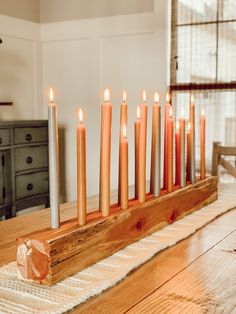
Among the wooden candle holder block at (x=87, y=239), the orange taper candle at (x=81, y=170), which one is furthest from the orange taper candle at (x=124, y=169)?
the orange taper candle at (x=81, y=170)

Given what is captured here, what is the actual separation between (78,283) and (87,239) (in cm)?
9

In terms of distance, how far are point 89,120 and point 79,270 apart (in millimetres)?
2969

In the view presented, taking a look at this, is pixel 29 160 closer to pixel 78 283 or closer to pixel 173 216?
pixel 173 216

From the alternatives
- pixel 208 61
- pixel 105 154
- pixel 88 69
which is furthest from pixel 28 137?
pixel 105 154

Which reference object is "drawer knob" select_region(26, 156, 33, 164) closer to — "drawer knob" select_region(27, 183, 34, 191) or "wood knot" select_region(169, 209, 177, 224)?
"drawer knob" select_region(27, 183, 34, 191)

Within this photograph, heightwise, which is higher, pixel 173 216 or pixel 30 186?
pixel 173 216

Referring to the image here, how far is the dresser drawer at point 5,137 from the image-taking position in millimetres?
3064

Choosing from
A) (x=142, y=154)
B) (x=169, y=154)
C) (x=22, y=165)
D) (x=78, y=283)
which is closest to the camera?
(x=78, y=283)

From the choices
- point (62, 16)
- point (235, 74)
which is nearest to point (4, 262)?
point (235, 74)

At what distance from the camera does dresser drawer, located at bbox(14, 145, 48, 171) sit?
3.24 meters

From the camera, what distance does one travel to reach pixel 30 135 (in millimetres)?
3330

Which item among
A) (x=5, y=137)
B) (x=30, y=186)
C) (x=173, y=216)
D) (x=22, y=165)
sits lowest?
(x=30, y=186)

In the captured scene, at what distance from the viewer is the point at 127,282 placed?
31.9 inches

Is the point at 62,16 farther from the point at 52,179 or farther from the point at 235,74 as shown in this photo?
the point at 52,179
